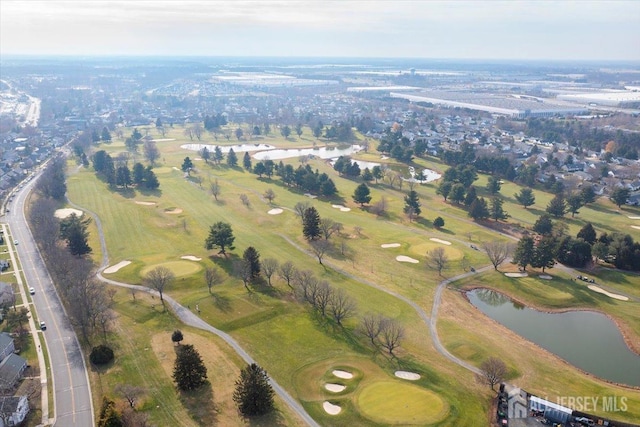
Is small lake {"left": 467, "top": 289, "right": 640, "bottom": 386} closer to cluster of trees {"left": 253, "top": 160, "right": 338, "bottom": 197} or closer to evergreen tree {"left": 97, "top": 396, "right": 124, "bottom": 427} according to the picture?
evergreen tree {"left": 97, "top": 396, "right": 124, "bottom": 427}

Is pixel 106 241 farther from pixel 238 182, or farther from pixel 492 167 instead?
pixel 492 167

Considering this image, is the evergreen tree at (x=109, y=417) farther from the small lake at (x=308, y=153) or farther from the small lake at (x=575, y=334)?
the small lake at (x=308, y=153)

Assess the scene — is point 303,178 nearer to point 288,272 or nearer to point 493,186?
point 493,186

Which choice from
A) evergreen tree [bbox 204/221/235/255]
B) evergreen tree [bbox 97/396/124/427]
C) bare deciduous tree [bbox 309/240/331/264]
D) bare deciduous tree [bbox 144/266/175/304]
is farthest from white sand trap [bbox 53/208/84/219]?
evergreen tree [bbox 97/396/124/427]

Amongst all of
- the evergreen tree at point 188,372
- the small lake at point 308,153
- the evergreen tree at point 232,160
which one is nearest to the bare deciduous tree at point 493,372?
the evergreen tree at point 188,372

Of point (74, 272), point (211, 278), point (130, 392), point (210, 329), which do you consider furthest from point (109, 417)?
point (74, 272)

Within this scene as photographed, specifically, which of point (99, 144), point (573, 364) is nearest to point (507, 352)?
point (573, 364)
